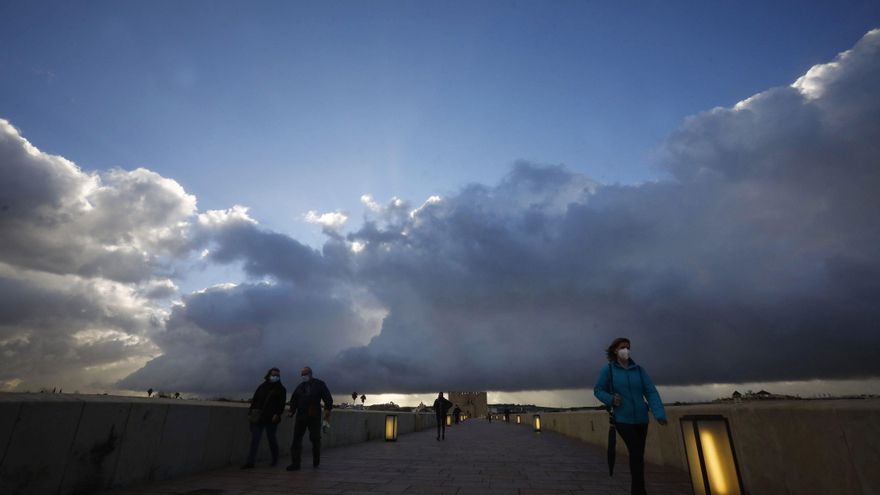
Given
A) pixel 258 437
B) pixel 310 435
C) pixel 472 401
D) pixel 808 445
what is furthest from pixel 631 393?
pixel 472 401

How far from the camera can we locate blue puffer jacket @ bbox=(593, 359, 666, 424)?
5035mm

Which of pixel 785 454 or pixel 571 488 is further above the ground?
pixel 785 454

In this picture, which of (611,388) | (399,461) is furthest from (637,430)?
(399,461)

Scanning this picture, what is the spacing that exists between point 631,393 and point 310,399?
20.6 feet

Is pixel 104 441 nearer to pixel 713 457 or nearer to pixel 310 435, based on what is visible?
pixel 310 435

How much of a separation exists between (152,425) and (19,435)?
1846 millimetres

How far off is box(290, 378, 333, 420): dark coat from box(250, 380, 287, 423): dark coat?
0.80 ft

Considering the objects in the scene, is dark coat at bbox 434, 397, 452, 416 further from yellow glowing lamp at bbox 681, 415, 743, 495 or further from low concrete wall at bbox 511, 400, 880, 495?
yellow glowing lamp at bbox 681, 415, 743, 495

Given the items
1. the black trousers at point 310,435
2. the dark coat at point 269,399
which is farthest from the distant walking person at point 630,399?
the dark coat at point 269,399

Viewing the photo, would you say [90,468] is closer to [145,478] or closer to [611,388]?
[145,478]

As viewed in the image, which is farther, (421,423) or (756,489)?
(421,423)

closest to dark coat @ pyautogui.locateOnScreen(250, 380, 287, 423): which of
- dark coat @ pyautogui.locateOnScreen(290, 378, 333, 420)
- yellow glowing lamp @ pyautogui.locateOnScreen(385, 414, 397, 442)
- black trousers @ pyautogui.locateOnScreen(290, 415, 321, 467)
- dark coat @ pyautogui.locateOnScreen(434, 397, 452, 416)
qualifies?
dark coat @ pyautogui.locateOnScreen(290, 378, 333, 420)

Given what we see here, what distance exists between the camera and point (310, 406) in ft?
27.8

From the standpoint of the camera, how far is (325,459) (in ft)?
31.7
